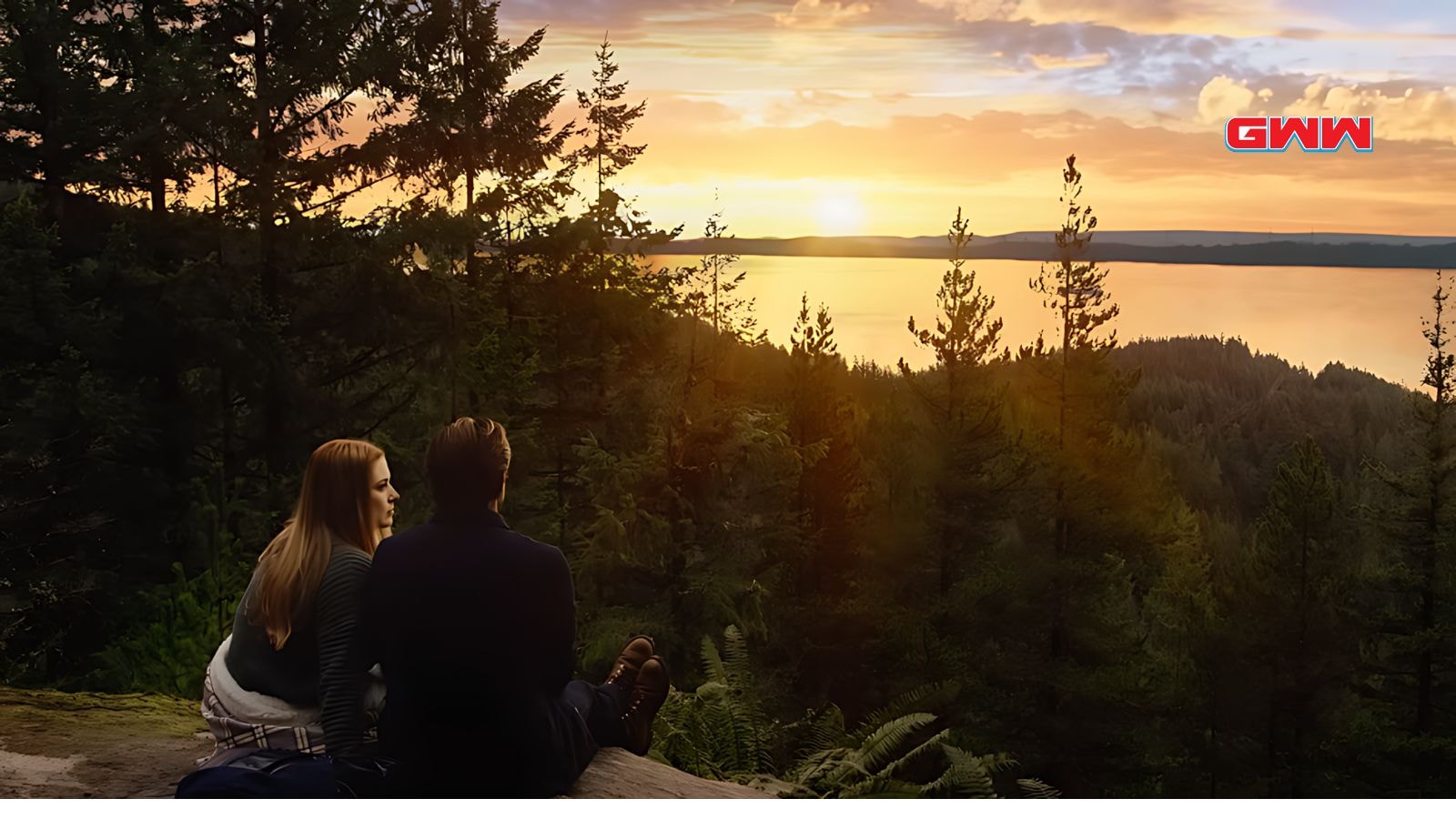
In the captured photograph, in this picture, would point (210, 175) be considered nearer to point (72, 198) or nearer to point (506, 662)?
point (72, 198)

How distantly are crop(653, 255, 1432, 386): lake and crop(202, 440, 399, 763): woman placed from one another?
38.8 ft

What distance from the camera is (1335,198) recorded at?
930cm

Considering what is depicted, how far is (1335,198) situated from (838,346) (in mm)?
11471

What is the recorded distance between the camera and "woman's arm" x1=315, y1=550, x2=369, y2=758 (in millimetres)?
3096

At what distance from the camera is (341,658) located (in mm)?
3086

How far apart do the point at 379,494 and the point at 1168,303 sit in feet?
57.1

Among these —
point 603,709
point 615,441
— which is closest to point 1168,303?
point 615,441

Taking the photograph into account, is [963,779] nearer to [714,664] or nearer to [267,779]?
[714,664]

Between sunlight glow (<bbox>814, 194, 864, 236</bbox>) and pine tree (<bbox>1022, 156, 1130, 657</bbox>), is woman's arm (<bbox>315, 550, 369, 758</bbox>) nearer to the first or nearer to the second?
sunlight glow (<bbox>814, 194, 864, 236</bbox>)

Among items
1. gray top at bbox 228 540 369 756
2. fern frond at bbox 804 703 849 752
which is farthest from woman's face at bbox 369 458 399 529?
fern frond at bbox 804 703 849 752

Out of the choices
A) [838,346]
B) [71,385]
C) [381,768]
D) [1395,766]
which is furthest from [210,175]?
[1395,766]

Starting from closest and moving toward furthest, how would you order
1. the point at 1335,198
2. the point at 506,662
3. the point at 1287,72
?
the point at 506,662, the point at 1287,72, the point at 1335,198

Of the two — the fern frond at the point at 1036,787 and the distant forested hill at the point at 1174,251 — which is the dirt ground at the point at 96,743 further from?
the distant forested hill at the point at 1174,251

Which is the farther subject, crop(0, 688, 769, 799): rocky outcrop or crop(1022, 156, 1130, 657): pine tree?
crop(1022, 156, 1130, 657): pine tree
